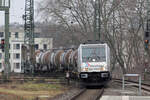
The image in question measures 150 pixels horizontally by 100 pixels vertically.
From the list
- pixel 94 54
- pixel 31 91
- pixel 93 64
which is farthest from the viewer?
pixel 94 54

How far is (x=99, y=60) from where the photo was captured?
27.1m

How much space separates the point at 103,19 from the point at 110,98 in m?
31.7

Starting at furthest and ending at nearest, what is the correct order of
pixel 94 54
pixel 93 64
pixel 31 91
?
pixel 94 54 → pixel 93 64 → pixel 31 91

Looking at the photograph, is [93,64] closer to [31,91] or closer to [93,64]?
[93,64]

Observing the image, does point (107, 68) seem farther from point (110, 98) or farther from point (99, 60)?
point (110, 98)

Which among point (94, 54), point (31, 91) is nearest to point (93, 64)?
point (94, 54)

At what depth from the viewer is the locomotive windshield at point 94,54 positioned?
89.1 feet

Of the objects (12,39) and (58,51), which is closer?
(58,51)

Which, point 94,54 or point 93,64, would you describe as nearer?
point 93,64

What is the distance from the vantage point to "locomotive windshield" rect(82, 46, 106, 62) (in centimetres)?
2717

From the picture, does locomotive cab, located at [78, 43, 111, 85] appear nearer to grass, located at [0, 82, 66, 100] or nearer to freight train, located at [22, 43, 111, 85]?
freight train, located at [22, 43, 111, 85]

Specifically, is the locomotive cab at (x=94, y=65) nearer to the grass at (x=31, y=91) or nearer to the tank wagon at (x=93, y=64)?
the tank wagon at (x=93, y=64)

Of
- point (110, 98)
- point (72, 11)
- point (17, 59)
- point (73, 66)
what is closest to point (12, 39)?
point (17, 59)

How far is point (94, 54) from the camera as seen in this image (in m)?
27.4
